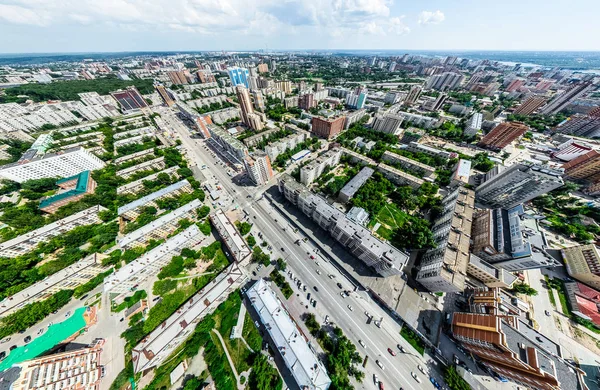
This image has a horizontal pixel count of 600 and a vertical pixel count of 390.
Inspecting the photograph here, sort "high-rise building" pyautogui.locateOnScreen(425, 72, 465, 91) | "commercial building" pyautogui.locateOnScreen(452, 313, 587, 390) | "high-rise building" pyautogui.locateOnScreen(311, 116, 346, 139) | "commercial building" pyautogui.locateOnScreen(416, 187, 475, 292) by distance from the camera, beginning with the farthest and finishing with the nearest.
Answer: "high-rise building" pyautogui.locateOnScreen(425, 72, 465, 91), "high-rise building" pyautogui.locateOnScreen(311, 116, 346, 139), "commercial building" pyautogui.locateOnScreen(416, 187, 475, 292), "commercial building" pyautogui.locateOnScreen(452, 313, 587, 390)

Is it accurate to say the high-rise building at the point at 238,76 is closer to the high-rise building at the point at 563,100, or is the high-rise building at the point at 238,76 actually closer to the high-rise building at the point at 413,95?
the high-rise building at the point at 413,95

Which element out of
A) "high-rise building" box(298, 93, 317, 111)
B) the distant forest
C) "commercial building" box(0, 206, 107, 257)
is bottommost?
"commercial building" box(0, 206, 107, 257)

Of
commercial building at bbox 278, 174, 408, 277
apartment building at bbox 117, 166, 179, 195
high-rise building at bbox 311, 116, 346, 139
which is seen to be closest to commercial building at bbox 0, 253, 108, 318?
apartment building at bbox 117, 166, 179, 195

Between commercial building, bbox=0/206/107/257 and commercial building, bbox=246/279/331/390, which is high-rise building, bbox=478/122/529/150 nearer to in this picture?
A: commercial building, bbox=246/279/331/390

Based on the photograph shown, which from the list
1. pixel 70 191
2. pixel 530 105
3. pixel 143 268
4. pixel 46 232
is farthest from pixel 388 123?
pixel 70 191

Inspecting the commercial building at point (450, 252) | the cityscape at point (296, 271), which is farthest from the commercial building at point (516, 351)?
the commercial building at point (450, 252)

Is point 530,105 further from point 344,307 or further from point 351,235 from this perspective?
point 344,307

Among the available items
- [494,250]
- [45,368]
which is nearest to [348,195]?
[494,250]
